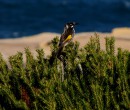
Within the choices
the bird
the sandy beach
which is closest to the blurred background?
the sandy beach

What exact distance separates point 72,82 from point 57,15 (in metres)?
46.7

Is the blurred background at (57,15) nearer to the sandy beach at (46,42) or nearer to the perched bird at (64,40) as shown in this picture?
the sandy beach at (46,42)

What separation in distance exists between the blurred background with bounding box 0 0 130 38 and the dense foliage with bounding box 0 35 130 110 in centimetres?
3443

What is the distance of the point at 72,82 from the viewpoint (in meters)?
7.46

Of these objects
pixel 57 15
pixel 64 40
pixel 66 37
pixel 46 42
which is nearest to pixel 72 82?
pixel 64 40

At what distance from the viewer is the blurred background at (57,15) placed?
4700 centimetres

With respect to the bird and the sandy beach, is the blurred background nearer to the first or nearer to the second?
the sandy beach

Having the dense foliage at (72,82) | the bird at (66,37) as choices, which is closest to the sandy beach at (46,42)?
the bird at (66,37)

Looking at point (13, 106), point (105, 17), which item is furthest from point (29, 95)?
point (105, 17)

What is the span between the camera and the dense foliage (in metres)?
7.00

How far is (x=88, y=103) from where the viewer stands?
6.96 m

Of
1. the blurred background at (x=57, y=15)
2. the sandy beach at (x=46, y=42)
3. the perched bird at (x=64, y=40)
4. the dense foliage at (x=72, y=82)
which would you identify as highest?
the blurred background at (x=57, y=15)

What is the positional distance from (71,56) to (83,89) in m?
0.74

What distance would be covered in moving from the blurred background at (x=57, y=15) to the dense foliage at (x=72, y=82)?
34.4 meters
